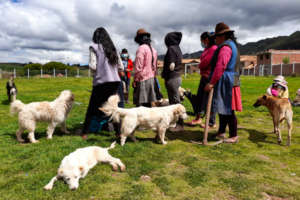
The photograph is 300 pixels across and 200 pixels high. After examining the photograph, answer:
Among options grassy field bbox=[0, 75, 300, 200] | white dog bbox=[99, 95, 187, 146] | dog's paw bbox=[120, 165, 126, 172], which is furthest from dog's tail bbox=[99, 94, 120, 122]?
dog's paw bbox=[120, 165, 126, 172]

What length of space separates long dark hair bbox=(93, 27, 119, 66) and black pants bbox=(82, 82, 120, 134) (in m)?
0.59

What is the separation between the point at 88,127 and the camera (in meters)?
5.42

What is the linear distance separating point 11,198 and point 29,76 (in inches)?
1532

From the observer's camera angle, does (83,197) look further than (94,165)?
No

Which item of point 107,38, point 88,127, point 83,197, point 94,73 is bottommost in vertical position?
point 83,197

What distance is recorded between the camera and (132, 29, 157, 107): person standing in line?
5.48m

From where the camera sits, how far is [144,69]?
5.54 metres

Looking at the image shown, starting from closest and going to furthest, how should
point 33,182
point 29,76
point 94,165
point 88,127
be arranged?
1. point 33,182
2. point 94,165
3. point 88,127
4. point 29,76

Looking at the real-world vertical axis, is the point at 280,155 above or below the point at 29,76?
below

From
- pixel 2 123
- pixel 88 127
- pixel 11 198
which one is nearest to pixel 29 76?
pixel 2 123

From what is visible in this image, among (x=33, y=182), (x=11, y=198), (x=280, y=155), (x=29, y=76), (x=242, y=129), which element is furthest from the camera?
(x=29, y=76)

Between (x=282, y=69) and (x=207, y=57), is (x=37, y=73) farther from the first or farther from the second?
(x=282, y=69)

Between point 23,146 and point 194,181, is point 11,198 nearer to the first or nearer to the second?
point 23,146

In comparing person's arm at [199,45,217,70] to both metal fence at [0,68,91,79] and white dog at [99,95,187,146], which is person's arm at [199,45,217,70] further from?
metal fence at [0,68,91,79]
